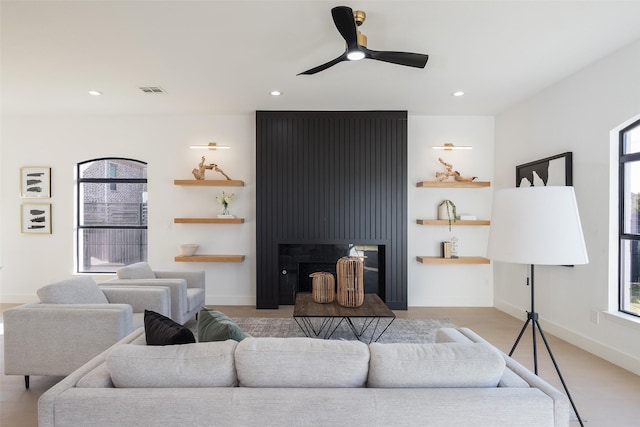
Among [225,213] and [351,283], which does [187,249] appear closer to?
[225,213]

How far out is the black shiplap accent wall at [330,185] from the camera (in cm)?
501

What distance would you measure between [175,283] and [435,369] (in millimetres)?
3078

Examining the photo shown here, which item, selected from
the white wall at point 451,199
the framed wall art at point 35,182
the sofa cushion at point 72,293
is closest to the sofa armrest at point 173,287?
the sofa cushion at point 72,293

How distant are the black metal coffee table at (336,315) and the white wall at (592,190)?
1.88m

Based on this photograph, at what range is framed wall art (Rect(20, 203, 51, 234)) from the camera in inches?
211

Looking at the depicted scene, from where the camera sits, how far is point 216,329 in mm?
1765

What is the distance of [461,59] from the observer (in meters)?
3.35

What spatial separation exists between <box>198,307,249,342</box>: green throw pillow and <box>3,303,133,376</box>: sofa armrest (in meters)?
1.23

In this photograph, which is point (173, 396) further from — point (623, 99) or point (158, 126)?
point (158, 126)

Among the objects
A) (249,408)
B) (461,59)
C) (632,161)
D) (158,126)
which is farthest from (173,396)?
(158,126)

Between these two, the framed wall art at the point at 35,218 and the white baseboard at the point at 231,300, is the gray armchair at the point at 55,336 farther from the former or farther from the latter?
the framed wall art at the point at 35,218

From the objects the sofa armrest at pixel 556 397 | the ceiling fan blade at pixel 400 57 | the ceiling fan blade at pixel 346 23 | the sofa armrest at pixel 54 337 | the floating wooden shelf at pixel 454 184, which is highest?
the ceiling fan blade at pixel 346 23

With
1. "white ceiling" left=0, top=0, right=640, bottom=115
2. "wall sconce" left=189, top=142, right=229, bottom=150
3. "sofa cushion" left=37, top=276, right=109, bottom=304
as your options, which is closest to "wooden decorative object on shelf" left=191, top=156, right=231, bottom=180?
"wall sconce" left=189, top=142, right=229, bottom=150

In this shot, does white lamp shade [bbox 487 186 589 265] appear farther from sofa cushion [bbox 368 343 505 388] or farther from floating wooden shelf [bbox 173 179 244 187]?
floating wooden shelf [bbox 173 179 244 187]
